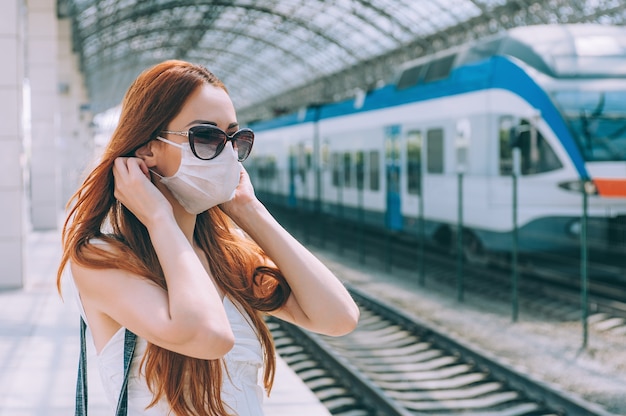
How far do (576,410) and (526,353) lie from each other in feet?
7.98

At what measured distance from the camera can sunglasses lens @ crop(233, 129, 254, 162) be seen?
2.21 m

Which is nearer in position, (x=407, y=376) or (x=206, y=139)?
(x=206, y=139)

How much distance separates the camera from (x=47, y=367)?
6.84 meters

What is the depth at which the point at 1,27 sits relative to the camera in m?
11.0

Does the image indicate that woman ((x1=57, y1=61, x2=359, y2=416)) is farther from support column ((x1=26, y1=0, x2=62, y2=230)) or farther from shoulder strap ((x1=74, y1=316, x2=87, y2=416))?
support column ((x1=26, y1=0, x2=62, y2=230))

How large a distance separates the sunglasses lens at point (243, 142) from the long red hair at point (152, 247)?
0.46 feet

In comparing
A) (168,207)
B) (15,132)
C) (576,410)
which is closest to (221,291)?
(168,207)

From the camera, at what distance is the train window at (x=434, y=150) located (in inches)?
556

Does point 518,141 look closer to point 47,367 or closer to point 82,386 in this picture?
point 47,367

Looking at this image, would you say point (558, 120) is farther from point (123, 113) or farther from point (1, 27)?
point (123, 113)

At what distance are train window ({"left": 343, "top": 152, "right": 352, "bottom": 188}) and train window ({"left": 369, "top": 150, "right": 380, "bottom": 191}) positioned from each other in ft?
5.18

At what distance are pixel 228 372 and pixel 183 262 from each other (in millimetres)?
308

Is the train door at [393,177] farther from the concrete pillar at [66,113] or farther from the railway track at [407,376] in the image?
the concrete pillar at [66,113]

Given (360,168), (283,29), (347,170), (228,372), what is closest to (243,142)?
(228,372)
